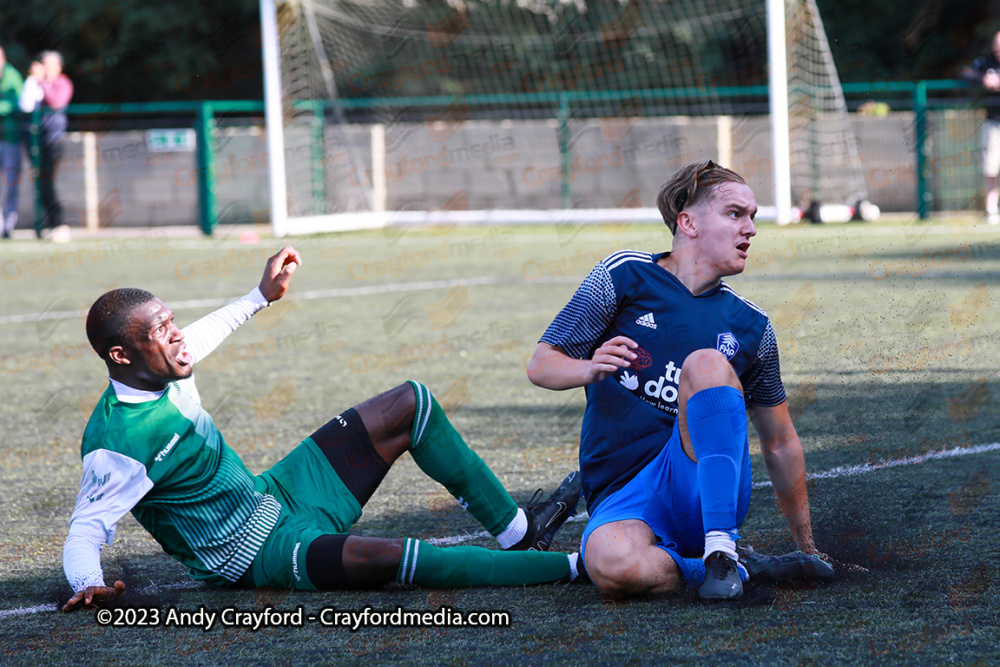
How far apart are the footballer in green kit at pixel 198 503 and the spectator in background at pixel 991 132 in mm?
13905

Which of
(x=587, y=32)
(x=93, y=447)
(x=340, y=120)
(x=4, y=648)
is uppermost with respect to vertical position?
(x=587, y=32)

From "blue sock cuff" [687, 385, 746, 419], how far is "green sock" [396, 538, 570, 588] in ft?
1.93

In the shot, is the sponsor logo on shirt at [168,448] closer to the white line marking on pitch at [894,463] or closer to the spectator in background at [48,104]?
the white line marking on pitch at [894,463]

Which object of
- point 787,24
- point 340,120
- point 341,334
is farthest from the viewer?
point 340,120

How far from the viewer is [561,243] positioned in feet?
50.7

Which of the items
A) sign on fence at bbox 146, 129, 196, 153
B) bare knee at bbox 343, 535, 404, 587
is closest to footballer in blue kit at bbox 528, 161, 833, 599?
bare knee at bbox 343, 535, 404, 587

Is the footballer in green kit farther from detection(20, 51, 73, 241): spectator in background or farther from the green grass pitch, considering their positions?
detection(20, 51, 73, 241): spectator in background

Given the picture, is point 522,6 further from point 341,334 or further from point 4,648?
point 4,648

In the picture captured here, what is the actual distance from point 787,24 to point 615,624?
15248 millimetres

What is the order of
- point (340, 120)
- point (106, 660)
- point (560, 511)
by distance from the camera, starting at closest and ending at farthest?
point (106, 660)
point (560, 511)
point (340, 120)

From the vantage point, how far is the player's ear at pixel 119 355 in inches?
127

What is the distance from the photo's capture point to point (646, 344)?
3.28 metres

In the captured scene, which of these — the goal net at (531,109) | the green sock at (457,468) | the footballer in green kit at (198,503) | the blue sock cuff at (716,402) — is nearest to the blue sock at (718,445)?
the blue sock cuff at (716,402)

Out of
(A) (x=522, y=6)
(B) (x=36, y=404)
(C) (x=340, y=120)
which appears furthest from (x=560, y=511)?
(A) (x=522, y=6)
